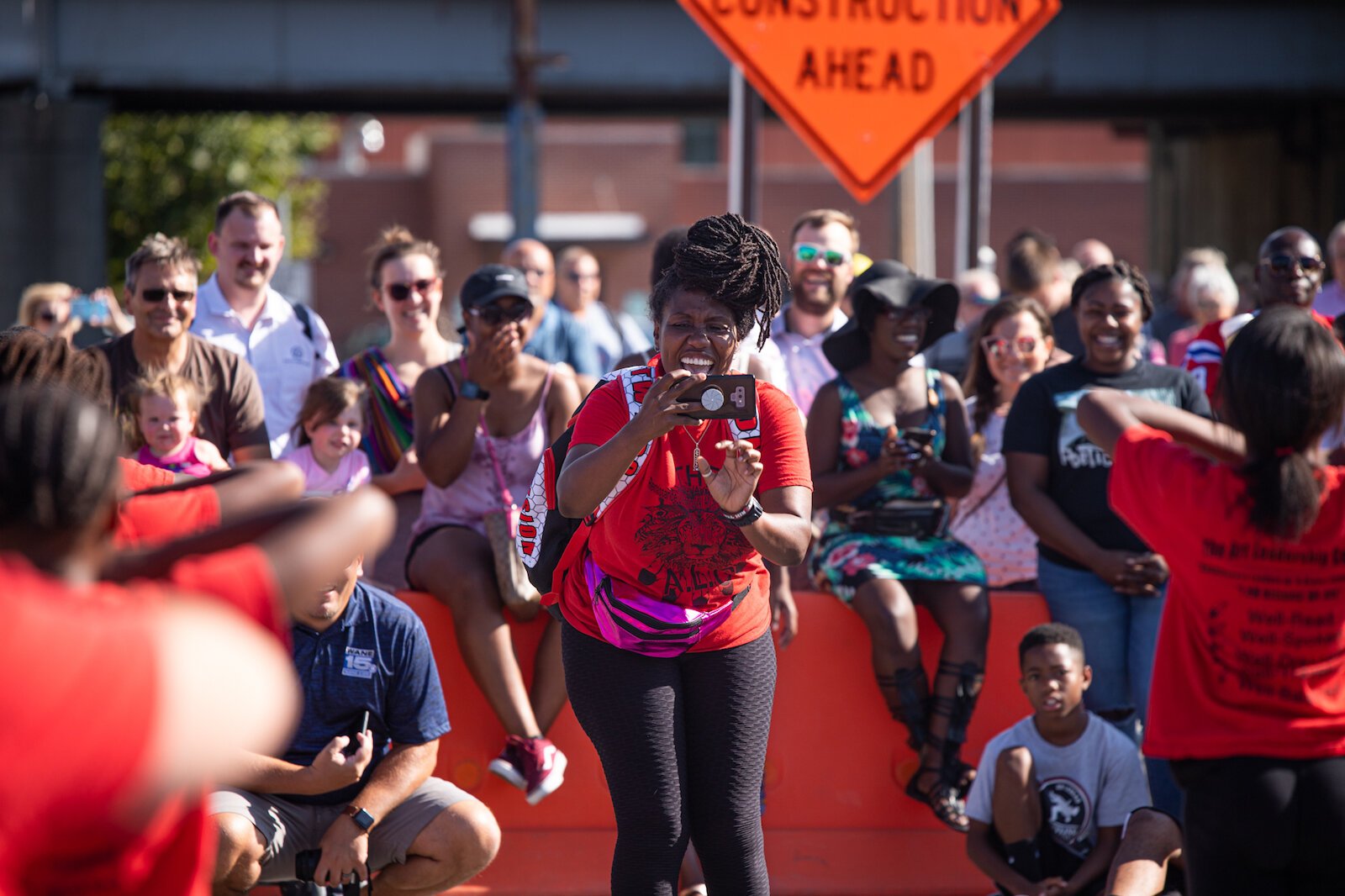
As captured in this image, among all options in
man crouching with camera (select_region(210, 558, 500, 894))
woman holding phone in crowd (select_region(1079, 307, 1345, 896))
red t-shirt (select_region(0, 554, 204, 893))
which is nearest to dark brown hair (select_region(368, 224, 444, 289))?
man crouching with camera (select_region(210, 558, 500, 894))

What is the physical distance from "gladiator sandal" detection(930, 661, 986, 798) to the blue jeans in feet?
1.42

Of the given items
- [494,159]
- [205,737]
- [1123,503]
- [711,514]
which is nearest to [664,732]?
[711,514]

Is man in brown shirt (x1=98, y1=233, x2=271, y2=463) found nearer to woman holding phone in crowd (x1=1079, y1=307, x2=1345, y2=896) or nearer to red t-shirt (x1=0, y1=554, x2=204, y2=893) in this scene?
woman holding phone in crowd (x1=1079, y1=307, x2=1345, y2=896)

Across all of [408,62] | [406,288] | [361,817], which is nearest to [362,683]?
[361,817]

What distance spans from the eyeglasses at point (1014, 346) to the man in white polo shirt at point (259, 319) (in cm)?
296

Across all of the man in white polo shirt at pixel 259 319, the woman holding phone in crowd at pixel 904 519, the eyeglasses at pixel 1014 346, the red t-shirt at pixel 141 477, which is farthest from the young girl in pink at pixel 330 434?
the eyeglasses at pixel 1014 346

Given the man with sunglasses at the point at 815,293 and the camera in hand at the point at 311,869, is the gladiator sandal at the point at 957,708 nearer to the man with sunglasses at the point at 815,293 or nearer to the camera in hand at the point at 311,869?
the man with sunglasses at the point at 815,293

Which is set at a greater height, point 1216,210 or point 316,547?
point 1216,210

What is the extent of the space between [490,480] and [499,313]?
64cm

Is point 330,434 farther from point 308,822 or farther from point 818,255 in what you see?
point 818,255

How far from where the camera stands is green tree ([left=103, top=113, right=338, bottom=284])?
2298cm

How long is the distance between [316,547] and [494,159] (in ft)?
105

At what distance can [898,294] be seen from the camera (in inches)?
231

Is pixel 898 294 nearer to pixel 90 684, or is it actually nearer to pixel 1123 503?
pixel 1123 503
